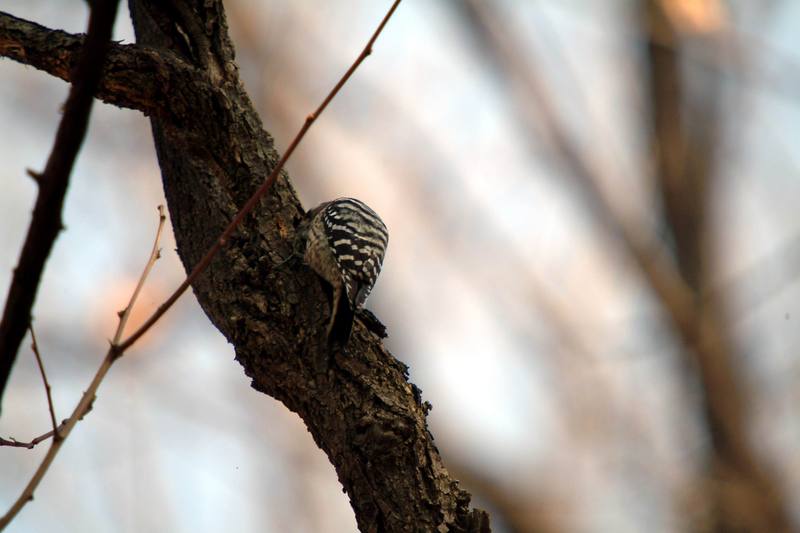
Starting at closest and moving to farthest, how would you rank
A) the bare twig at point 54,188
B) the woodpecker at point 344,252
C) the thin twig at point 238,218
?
the bare twig at point 54,188, the thin twig at point 238,218, the woodpecker at point 344,252

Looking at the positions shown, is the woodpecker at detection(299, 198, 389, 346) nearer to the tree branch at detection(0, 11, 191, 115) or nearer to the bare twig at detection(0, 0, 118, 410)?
the tree branch at detection(0, 11, 191, 115)

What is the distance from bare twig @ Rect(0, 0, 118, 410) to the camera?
1.42 m

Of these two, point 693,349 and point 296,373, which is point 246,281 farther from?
point 693,349

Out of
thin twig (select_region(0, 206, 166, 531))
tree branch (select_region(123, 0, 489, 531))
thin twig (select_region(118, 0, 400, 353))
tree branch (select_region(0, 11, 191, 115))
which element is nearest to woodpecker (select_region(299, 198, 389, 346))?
tree branch (select_region(123, 0, 489, 531))

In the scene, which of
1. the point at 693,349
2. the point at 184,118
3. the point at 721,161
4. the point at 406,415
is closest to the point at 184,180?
the point at 184,118

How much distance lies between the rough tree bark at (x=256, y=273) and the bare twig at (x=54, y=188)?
1506 millimetres

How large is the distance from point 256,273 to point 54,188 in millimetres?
1699

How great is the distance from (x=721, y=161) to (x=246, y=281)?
4.75 m

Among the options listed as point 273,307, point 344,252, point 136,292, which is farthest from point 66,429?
point 344,252

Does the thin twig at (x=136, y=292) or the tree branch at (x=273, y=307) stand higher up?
the tree branch at (x=273, y=307)

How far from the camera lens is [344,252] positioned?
13.6ft

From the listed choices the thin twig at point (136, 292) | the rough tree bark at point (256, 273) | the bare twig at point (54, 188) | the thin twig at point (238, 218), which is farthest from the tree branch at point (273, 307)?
the bare twig at point (54, 188)

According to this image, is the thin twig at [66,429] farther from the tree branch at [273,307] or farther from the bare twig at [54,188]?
the tree branch at [273,307]

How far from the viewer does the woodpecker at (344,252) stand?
3.15 metres
